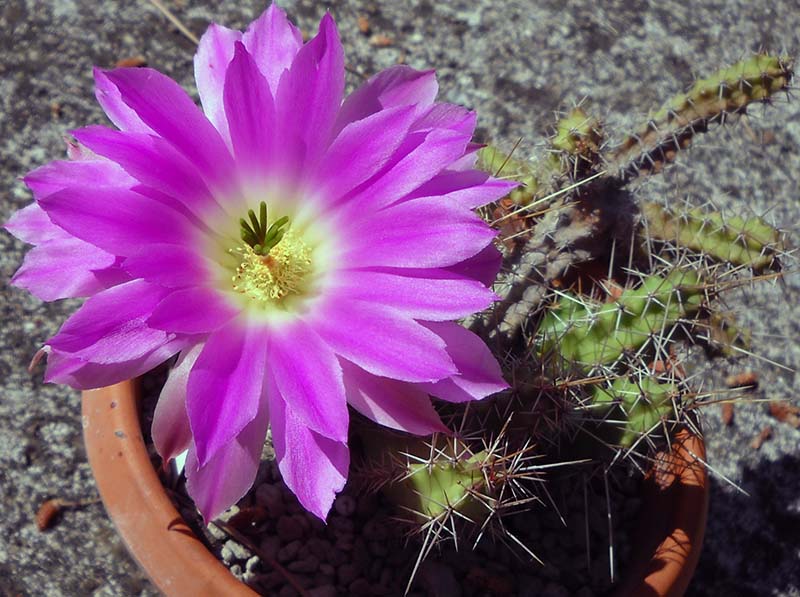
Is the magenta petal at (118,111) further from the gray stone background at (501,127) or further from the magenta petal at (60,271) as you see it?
the gray stone background at (501,127)

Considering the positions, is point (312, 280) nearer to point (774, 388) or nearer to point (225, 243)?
point (225, 243)

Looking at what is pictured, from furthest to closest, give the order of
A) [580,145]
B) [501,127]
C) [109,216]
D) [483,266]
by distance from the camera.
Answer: [501,127] < [580,145] < [483,266] < [109,216]

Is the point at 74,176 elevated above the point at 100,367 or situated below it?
above

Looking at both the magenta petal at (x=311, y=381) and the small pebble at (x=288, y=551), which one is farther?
the small pebble at (x=288, y=551)

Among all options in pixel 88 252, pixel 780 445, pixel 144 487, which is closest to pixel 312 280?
pixel 88 252

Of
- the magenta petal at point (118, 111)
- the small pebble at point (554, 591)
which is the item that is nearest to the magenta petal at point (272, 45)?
the magenta petal at point (118, 111)

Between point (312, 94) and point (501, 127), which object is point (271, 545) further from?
point (501, 127)

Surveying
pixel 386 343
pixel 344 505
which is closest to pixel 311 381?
pixel 386 343
